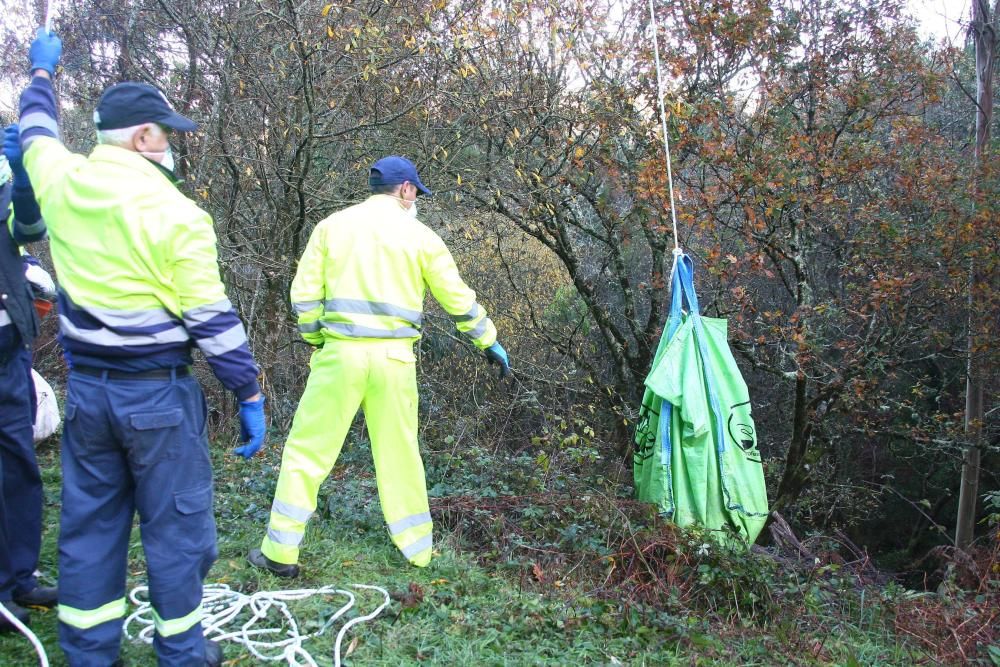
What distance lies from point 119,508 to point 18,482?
0.76 metres

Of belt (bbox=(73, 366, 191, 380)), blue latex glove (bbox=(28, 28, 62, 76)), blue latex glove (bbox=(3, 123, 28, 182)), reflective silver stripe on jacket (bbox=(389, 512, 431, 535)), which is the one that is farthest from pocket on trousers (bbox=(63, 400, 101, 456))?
reflective silver stripe on jacket (bbox=(389, 512, 431, 535))

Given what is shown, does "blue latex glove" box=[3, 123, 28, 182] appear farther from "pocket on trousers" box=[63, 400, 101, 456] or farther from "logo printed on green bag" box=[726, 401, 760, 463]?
"logo printed on green bag" box=[726, 401, 760, 463]

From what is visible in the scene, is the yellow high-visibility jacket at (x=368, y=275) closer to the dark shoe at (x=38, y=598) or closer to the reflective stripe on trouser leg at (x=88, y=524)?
the reflective stripe on trouser leg at (x=88, y=524)

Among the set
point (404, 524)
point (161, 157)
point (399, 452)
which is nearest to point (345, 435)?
point (399, 452)

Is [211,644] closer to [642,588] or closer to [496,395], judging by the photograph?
[642,588]

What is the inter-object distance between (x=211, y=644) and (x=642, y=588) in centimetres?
210

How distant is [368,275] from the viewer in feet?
11.7

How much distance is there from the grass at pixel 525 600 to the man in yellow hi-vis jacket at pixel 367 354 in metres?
0.27

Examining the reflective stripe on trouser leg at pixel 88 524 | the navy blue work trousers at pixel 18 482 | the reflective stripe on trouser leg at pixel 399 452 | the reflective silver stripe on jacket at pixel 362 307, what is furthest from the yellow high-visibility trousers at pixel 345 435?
the reflective stripe on trouser leg at pixel 88 524

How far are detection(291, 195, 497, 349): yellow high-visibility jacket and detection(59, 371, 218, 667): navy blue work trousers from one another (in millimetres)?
1174

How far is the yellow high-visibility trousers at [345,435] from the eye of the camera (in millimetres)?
3463

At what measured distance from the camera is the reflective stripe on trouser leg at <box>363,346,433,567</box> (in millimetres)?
3602

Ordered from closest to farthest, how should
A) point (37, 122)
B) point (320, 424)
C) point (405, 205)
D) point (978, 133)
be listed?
point (37, 122) < point (320, 424) < point (405, 205) < point (978, 133)

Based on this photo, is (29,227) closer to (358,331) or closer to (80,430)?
(80,430)
